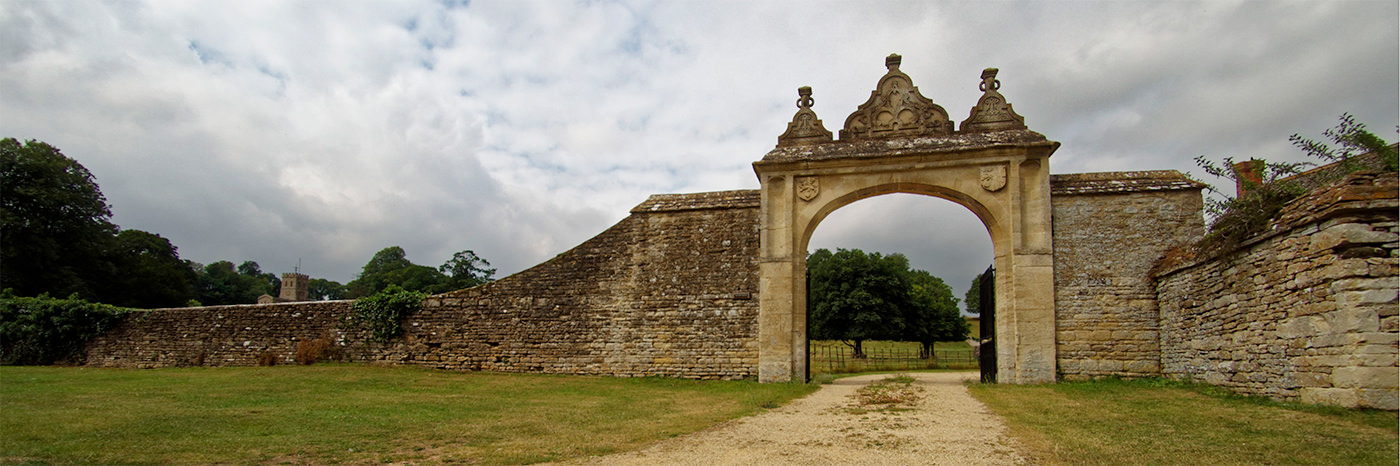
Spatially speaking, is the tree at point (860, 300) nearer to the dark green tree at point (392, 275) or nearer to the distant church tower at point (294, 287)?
the dark green tree at point (392, 275)

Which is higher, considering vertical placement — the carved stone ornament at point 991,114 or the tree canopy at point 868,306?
the carved stone ornament at point 991,114

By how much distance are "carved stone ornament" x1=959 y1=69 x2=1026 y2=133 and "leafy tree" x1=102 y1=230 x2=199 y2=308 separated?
120ft

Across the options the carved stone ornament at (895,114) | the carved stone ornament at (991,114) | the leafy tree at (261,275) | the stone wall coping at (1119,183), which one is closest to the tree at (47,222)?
the carved stone ornament at (895,114)

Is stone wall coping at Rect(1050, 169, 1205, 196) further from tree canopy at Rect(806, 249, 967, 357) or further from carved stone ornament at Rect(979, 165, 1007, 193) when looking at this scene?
tree canopy at Rect(806, 249, 967, 357)

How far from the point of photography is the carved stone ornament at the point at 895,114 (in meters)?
13.9

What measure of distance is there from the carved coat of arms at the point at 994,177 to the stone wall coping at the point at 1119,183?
94 cm

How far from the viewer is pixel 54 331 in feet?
59.4

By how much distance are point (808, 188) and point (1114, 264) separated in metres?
5.77

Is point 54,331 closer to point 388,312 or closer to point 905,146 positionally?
point 388,312

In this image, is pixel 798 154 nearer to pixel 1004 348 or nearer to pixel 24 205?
pixel 1004 348

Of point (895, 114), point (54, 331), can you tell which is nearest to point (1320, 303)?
point (895, 114)

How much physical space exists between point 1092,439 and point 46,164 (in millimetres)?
36796

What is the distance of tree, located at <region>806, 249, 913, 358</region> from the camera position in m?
34.8

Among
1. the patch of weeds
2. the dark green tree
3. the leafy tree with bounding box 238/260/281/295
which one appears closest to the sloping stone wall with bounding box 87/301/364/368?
the patch of weeds
